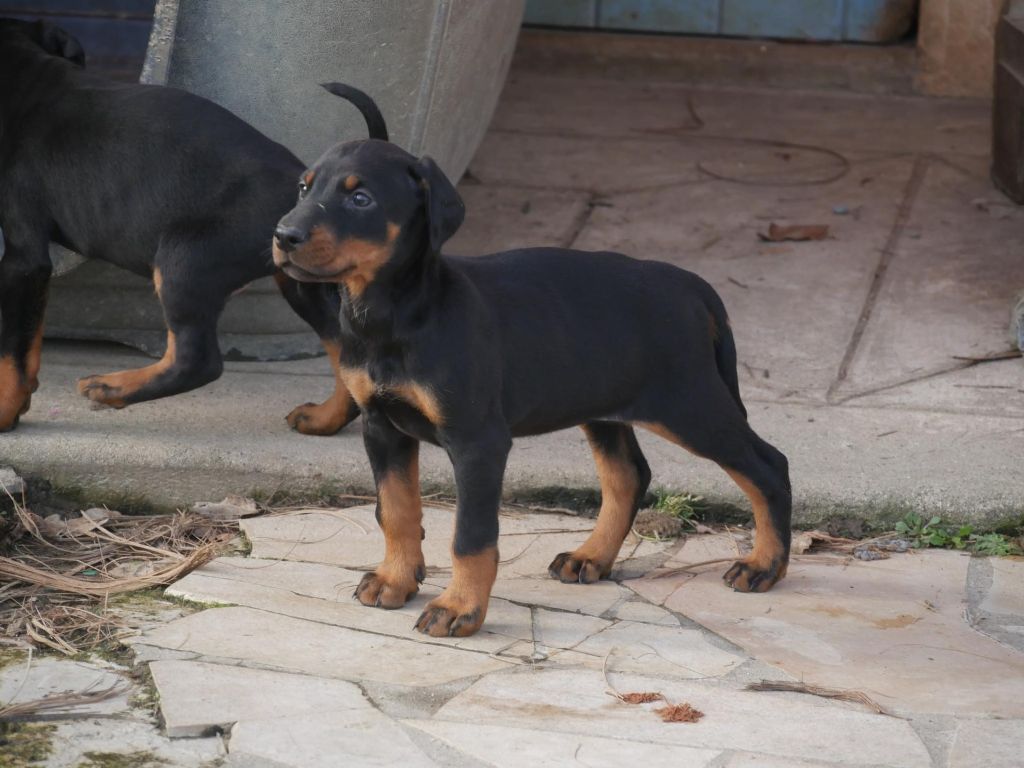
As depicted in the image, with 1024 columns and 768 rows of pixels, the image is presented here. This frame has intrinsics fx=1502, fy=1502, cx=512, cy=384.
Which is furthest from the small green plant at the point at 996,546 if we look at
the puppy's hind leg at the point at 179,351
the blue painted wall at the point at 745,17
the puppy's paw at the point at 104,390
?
the blue painted wall at the point at 745,17

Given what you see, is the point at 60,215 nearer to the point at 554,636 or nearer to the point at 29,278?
the point at 29,278

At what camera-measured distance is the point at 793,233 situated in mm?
6766

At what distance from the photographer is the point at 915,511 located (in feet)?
14.6

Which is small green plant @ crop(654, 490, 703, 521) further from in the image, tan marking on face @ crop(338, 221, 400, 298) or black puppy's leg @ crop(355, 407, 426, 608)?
tan marking on face @ crop(338, 221, 400, 298)

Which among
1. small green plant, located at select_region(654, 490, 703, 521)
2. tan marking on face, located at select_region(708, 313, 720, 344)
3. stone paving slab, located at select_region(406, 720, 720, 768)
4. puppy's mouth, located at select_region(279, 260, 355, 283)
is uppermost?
puppy's mouth, located at select_region(279, 260, 355, 283)

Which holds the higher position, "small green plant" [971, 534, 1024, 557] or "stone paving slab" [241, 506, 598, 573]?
"small green plant" [971, 534, 1024, 557]

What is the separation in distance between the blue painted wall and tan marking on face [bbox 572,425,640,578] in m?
5.41

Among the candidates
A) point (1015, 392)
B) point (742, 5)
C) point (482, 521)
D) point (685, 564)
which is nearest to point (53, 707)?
point (482, 521)

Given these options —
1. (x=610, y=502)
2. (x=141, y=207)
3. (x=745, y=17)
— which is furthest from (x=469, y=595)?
(x=745, y=17)

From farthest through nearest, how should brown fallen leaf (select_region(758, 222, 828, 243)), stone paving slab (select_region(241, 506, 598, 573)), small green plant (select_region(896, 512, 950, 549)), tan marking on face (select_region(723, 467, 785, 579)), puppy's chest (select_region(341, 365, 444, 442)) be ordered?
brown fallen leaf (select_region(758, 222, 828, 243)) < small green plant (select_region(896, 512, 950, 549)) < stone paving slab (select_region(241, 506, 598, 573)) < tan marking on face (select_region(723, 467, 785, 579)) < puppy's chest (select_region(341, 365, 444, 442))

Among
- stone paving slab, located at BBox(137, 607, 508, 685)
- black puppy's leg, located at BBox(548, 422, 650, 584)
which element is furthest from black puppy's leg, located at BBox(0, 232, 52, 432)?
black puppy's leg, located at BBox(548, 422, 650, 584)

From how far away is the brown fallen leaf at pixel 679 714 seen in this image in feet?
10.6

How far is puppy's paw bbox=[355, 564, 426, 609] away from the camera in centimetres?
381

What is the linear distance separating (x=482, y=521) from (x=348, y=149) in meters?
0.93
